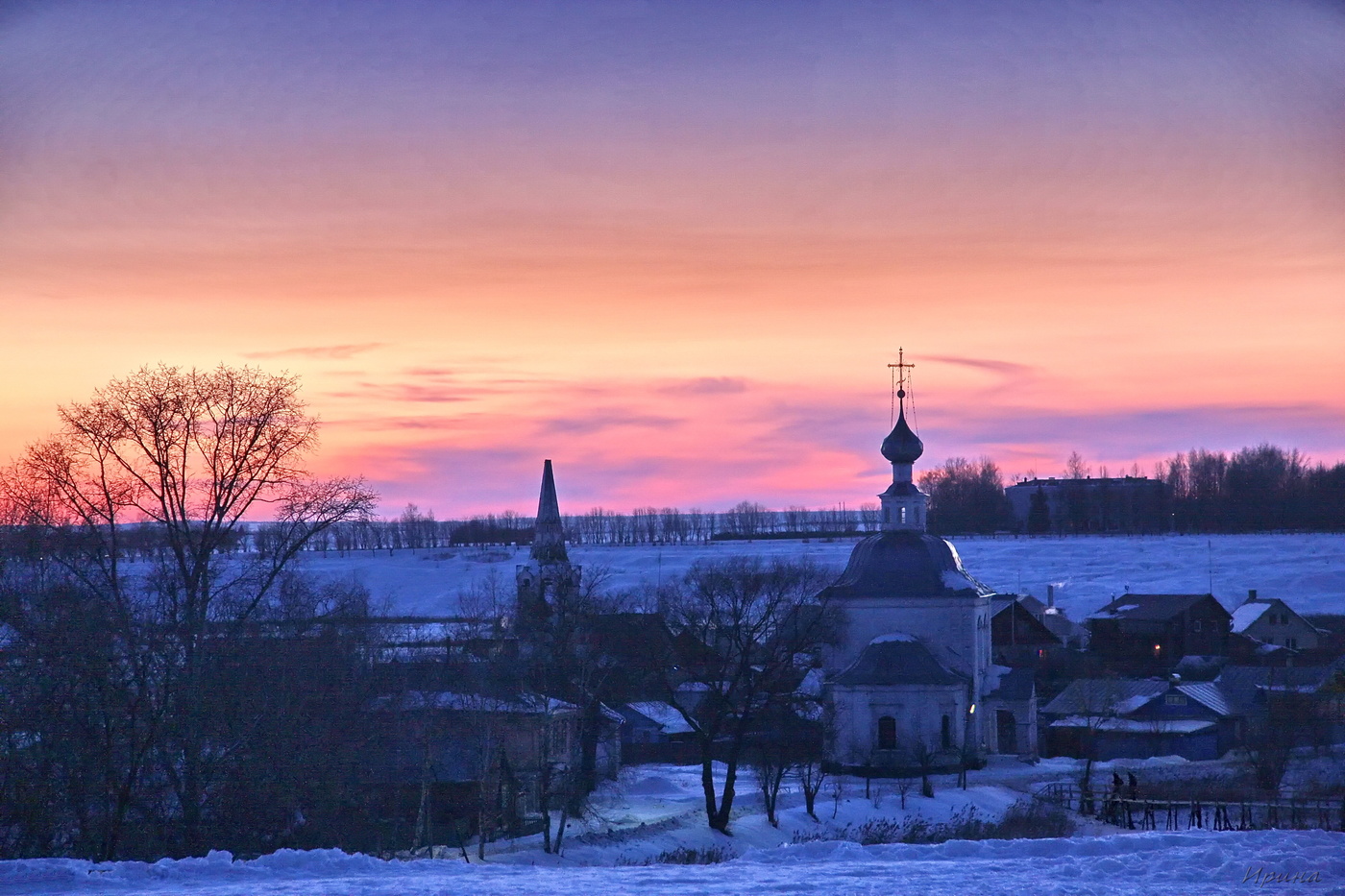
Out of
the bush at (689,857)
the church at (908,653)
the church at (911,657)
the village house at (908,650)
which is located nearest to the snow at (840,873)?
the bush at (689,857)

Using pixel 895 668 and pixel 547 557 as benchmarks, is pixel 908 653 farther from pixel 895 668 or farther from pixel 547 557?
pixel 547 557

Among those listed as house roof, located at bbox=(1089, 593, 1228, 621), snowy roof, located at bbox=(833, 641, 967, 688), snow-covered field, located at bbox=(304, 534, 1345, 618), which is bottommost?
snowy roof, located at bbox=(833, 641, 967, 688)

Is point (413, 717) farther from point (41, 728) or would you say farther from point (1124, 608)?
point (1124, 608)

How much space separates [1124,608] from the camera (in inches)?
2758

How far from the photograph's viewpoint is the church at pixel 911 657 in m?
44.6

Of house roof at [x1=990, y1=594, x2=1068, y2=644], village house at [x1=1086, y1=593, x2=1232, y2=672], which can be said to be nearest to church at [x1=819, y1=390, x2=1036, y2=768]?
house roof at [x1=990, y1=594, x2=1068, y2=644]

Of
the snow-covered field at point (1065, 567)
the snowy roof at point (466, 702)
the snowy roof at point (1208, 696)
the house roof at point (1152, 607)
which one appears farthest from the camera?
the snow-covered field at point (1065, 567)

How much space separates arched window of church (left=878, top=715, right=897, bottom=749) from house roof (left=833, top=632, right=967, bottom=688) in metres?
1.16

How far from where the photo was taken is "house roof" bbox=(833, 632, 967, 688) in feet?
147

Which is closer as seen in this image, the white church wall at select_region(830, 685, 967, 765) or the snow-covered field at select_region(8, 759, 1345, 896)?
the snow-covered field at select_region(8, 759, 1345, 896)

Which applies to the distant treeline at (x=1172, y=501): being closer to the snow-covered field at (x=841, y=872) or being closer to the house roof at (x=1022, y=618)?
the house roof at (x=1022, y=618)

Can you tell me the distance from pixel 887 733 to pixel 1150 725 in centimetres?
911

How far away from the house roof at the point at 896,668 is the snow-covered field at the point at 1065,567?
2999 centimetres

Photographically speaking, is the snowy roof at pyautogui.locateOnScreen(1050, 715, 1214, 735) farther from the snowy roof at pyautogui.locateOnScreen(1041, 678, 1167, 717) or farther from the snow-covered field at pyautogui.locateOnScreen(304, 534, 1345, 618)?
the snow-covered field at pyautogui.locateOnScreen(304, 534, 1345, 618)
